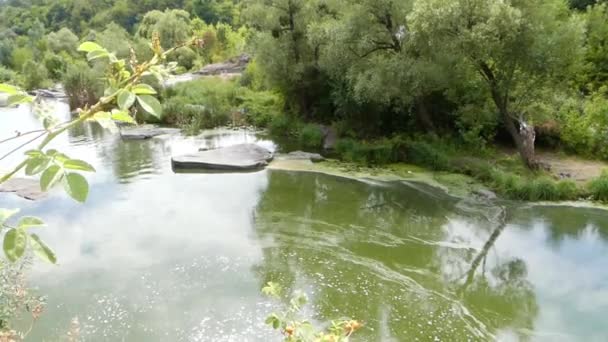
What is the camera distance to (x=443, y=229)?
866 cm

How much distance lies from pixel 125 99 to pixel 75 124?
0.38 ft

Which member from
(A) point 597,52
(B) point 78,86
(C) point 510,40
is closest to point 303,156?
(C) point 510,40

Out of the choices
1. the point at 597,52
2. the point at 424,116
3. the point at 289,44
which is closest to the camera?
the point at 424,116

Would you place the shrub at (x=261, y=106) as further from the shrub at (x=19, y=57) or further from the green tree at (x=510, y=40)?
the shrub at (x=19, y=57)

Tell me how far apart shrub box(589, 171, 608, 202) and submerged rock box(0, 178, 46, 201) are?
10.6 meters

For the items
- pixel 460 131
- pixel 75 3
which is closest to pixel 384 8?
pixel 460 131

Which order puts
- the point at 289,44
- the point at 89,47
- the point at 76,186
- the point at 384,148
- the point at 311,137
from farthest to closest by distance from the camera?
the point at 289,44 < the point at 311,137 < the point at 384,148 < the point at 89,47 < the point at 76,186

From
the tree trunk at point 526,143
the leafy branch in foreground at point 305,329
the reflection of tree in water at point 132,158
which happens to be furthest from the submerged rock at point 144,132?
the leafy branch in foreground at point 305,329

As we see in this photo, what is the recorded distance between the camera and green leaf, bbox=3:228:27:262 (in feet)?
3.29

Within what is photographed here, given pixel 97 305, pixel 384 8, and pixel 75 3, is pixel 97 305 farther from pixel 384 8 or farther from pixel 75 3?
pixel 75 3

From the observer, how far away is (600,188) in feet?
31.0

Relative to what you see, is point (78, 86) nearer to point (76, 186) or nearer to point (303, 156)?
point (303, 156)

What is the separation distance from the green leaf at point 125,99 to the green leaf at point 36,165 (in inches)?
6.7

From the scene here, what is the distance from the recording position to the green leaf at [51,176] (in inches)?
37.6
